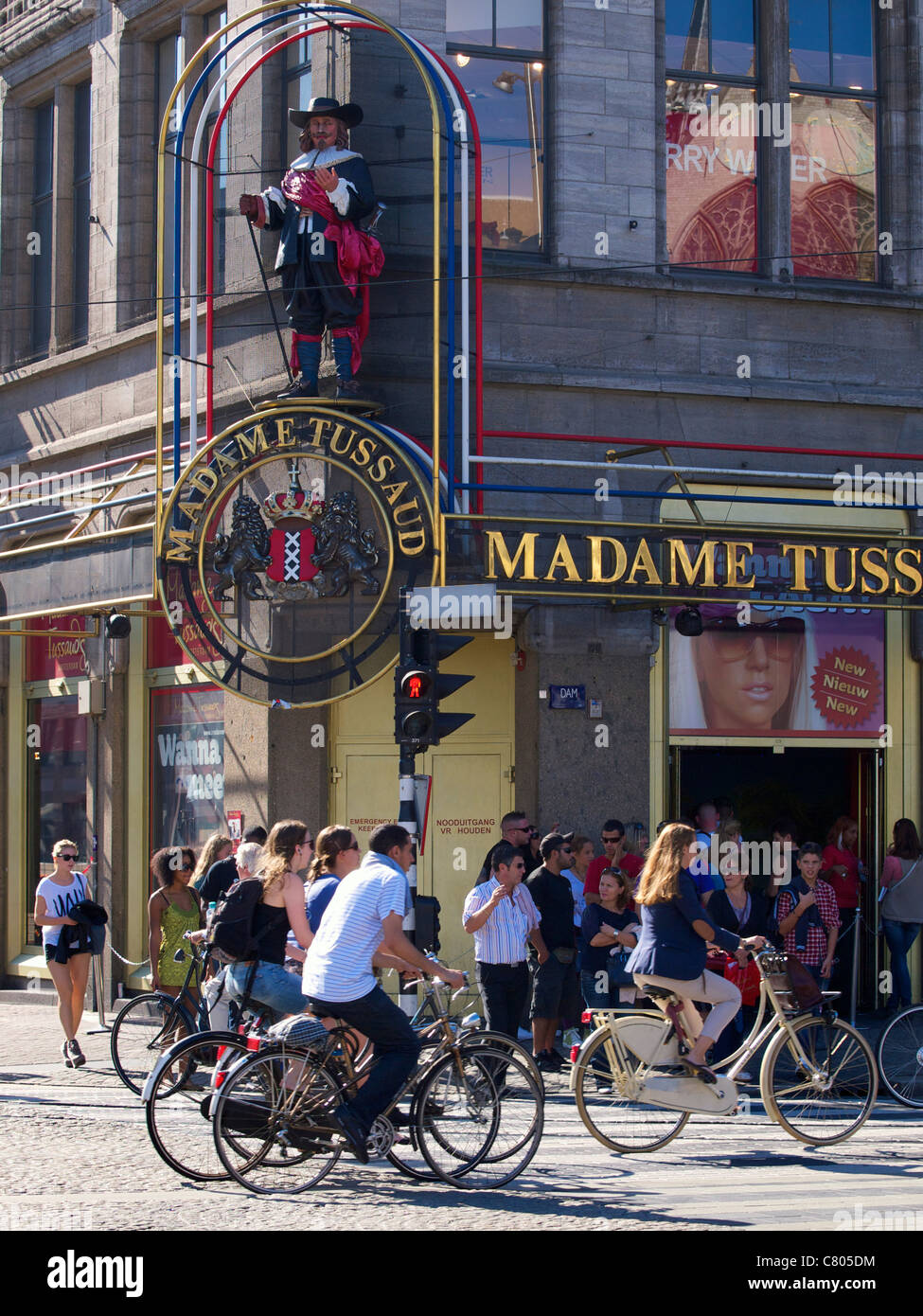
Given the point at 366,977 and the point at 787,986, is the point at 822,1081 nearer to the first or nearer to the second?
the point at 787,986

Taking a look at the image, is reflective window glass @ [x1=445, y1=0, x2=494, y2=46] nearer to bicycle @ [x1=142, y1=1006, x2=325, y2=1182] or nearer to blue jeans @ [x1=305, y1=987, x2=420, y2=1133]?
blue jeans @ [x1=305, y1=987, x2=420, y2=1133]

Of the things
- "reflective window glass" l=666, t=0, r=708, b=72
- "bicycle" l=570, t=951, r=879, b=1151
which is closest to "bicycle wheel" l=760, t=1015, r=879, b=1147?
"bicycle" l=570, t=951, r=879, b=1151

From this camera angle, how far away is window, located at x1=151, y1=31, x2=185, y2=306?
661 inches

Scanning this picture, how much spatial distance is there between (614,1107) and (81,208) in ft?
44.0

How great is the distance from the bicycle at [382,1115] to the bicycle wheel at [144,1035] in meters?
2.09

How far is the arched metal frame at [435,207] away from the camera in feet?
47.5

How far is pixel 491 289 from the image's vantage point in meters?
15.3

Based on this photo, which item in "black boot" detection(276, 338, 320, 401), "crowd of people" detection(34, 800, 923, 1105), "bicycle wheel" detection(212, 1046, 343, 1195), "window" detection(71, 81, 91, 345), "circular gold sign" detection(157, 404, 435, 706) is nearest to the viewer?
"bicycle wheel" detection(212, 1046, 343, 1195)

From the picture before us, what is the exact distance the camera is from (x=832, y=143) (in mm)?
16656

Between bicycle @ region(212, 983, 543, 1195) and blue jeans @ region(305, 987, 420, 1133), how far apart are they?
0.07 metres

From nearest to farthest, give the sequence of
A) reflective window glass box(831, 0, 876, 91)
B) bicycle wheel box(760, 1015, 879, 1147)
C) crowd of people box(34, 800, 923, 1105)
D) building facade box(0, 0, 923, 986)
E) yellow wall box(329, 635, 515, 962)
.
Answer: crowd of people box(34, 800, 923, 1105) < bicycle wheel box(760, 1015, 879, 1147) < building facade box(0, 0, 923, 986) < yellow wall box(329, 635, 515, 962) < reflective window glass box(831, 0, 876, 91)

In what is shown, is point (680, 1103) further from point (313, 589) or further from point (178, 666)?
point (178, 666)

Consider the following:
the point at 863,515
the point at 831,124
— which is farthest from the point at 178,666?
the point at 831,124

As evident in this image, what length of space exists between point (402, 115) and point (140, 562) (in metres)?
4.79
